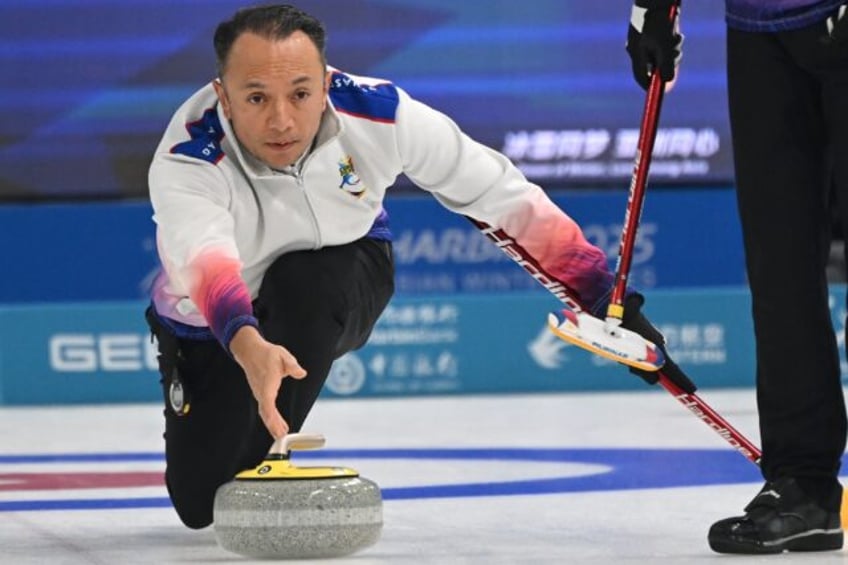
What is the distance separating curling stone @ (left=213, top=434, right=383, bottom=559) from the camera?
279 cm

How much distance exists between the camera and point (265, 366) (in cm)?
271

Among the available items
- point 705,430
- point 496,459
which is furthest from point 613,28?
point 496,459

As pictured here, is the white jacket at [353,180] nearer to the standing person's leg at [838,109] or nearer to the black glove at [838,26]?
the standing person's leg at [838,109]

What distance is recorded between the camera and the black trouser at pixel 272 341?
3.34 m

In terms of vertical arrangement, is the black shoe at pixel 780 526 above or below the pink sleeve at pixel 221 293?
below

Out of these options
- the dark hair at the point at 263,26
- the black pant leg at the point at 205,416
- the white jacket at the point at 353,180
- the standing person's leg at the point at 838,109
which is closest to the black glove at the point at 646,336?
the white jacket at the point at 353,180

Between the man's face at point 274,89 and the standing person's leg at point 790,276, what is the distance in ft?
2.16

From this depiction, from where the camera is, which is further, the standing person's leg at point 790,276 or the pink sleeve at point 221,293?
the standing person's leg at point 790,276

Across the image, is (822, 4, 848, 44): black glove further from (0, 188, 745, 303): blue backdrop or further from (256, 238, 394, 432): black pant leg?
(0, 188, 745, 303): blue backdrop

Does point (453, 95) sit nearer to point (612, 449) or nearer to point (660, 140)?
point (660, 140)

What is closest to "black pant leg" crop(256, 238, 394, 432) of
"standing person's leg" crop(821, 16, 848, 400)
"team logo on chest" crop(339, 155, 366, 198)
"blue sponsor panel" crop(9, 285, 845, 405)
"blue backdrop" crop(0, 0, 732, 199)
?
"team logo on chest" crop(339, 155, 366, 198)

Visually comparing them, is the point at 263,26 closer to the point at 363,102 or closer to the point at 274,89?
the point at 274,89

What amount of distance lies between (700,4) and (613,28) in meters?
0.34

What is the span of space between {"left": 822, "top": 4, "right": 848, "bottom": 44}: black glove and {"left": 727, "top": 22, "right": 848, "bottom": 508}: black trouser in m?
0.08
